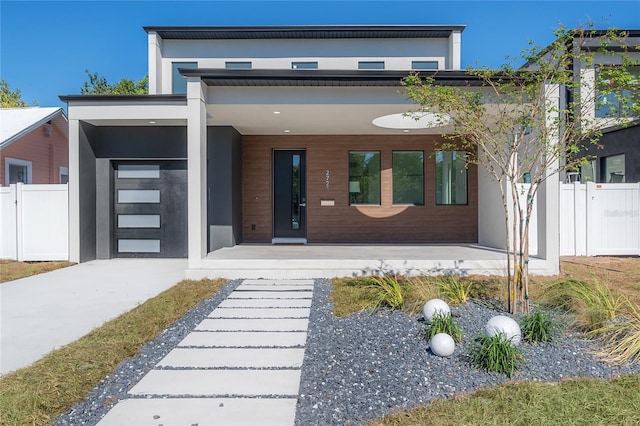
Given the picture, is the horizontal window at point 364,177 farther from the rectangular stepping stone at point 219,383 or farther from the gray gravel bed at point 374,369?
the rectangular stepping stone at point 219,383

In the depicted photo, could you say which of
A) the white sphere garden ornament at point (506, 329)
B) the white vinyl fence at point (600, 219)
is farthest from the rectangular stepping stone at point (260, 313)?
the white vinyl fence at point (600, 219)

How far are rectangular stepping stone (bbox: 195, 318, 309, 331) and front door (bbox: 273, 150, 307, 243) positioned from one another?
593 centimetres

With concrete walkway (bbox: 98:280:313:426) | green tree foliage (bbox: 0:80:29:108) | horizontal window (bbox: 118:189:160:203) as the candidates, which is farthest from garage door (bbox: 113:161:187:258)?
green tree foliage (bbox: 0:80:29:108)

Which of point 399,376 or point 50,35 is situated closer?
point 399,376

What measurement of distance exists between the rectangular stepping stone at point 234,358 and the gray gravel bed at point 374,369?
0.35 ft

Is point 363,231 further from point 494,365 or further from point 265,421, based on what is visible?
point 265,421

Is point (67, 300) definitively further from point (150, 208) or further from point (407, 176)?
point (407, 176)

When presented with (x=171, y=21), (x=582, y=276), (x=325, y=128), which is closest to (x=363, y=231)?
(x=325, y=128)

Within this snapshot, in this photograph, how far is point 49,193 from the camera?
8359mm

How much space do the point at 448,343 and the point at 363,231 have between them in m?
7.12

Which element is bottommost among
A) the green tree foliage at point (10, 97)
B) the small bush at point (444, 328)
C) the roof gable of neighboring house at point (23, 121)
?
the small bush at point (444, 328)

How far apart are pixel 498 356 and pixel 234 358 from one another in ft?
7.03

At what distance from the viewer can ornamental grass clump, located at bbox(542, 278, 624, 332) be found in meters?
3.68

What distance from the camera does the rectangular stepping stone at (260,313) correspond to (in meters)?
4.49
